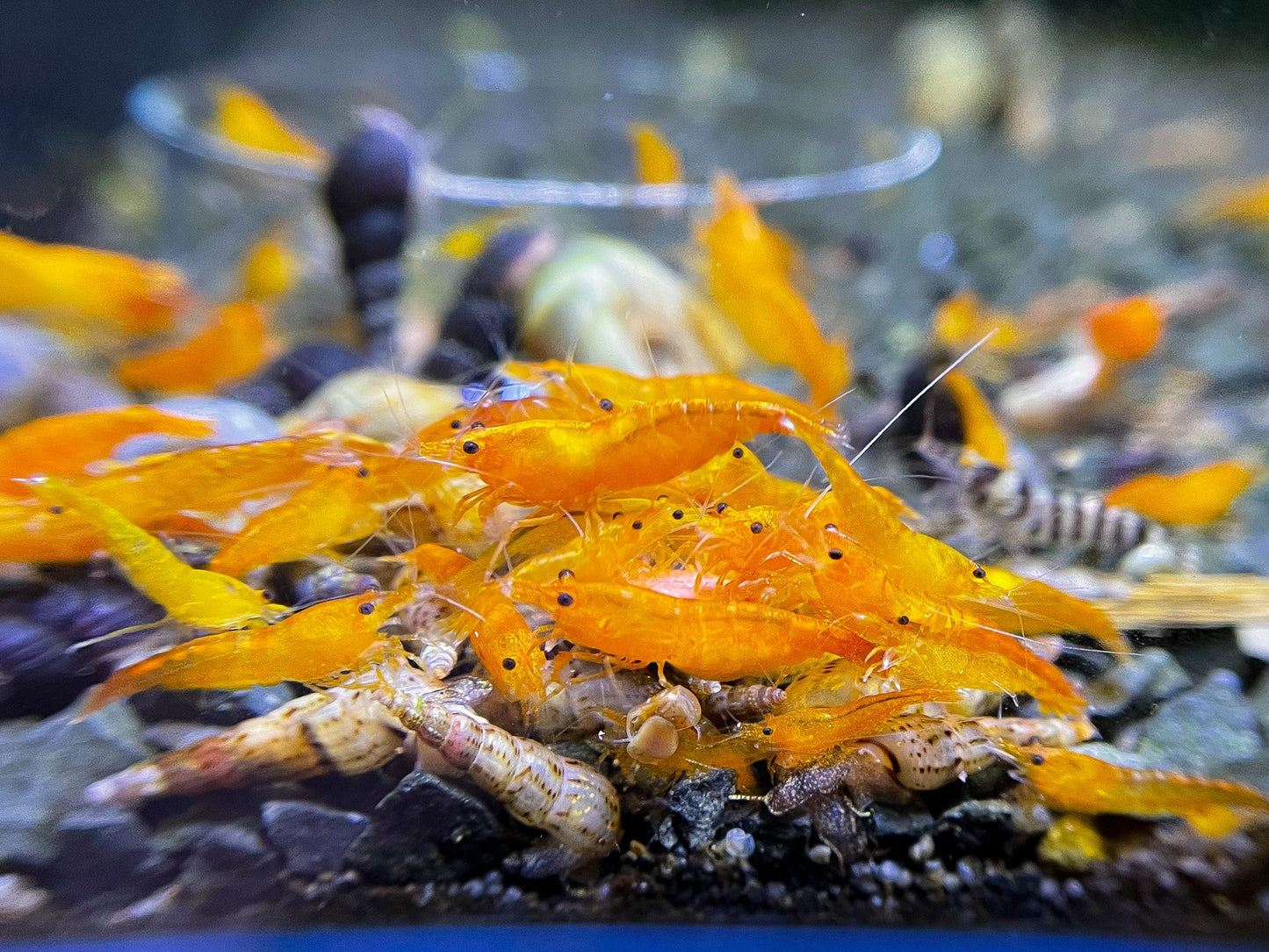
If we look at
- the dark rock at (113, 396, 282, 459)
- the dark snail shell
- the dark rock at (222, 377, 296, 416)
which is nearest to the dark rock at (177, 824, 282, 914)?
the dark rock at (113, 396, 282, 459)

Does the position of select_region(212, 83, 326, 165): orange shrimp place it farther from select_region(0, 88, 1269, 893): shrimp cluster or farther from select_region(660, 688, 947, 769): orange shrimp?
select_region(660, 688, 947, 769): orange shrimp

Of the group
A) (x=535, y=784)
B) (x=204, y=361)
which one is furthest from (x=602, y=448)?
(x=204, y=361)

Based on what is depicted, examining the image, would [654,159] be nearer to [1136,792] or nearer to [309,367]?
[309,367]

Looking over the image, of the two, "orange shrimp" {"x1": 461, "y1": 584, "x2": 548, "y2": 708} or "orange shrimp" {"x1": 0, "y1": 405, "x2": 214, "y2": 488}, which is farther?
"orange shrimp" {"x1": 0, "y1": 405, "x2": 214, "y2": 488}

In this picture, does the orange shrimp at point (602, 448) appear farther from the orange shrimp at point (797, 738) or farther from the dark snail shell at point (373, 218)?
the dark snail shell at point (373, 218)

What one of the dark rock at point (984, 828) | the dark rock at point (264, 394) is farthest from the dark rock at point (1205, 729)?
the dark rock at point (264, 394)

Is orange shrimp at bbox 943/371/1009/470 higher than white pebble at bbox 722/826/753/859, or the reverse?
orange shrimp at bbox 943/371/1009/470
